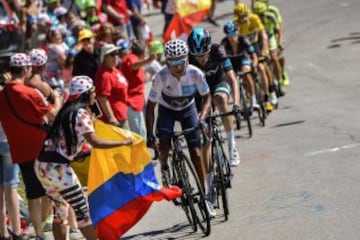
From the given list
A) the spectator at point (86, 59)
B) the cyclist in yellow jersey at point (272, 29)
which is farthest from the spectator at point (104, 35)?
the cyclist in yellow jersey at point (272, 29)

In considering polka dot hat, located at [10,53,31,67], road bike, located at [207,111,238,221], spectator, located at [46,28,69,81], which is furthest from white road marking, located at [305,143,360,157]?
polka dot hat, located at [10,53,31,67]

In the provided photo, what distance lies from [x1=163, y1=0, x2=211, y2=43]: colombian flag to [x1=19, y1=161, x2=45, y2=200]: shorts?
6.75m

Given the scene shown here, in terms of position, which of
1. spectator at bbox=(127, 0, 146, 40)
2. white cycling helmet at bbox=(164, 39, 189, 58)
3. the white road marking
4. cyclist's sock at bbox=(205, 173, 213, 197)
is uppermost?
white cycling helmet at bbox=(164, 39, 189, 58)

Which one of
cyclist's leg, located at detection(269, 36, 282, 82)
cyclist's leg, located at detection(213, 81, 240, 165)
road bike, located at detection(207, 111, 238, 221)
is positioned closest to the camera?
road bike, located at detection(207, 111, 238, 221)

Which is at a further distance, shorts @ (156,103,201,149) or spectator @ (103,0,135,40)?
spectator @ (103,0,135,40)

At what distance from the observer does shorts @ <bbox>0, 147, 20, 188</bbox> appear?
35.5 feet

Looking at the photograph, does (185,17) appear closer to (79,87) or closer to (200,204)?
(200,204)

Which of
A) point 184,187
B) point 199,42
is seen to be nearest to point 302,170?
point 199,42

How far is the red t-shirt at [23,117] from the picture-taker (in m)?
10.2

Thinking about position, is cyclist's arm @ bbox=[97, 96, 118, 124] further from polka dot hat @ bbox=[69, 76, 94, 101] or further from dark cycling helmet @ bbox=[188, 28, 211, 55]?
polka dot hat @ bbox=[69, 76, 94, 101]

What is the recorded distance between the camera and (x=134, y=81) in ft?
46.9

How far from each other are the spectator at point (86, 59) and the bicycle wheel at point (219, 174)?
Answer: 3327 millimetres

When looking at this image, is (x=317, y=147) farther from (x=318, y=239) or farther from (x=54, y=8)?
(x=54, y=8)

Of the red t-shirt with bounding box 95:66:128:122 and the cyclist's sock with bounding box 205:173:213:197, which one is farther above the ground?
the red t-shirt with bounding box 95:66:128:122
